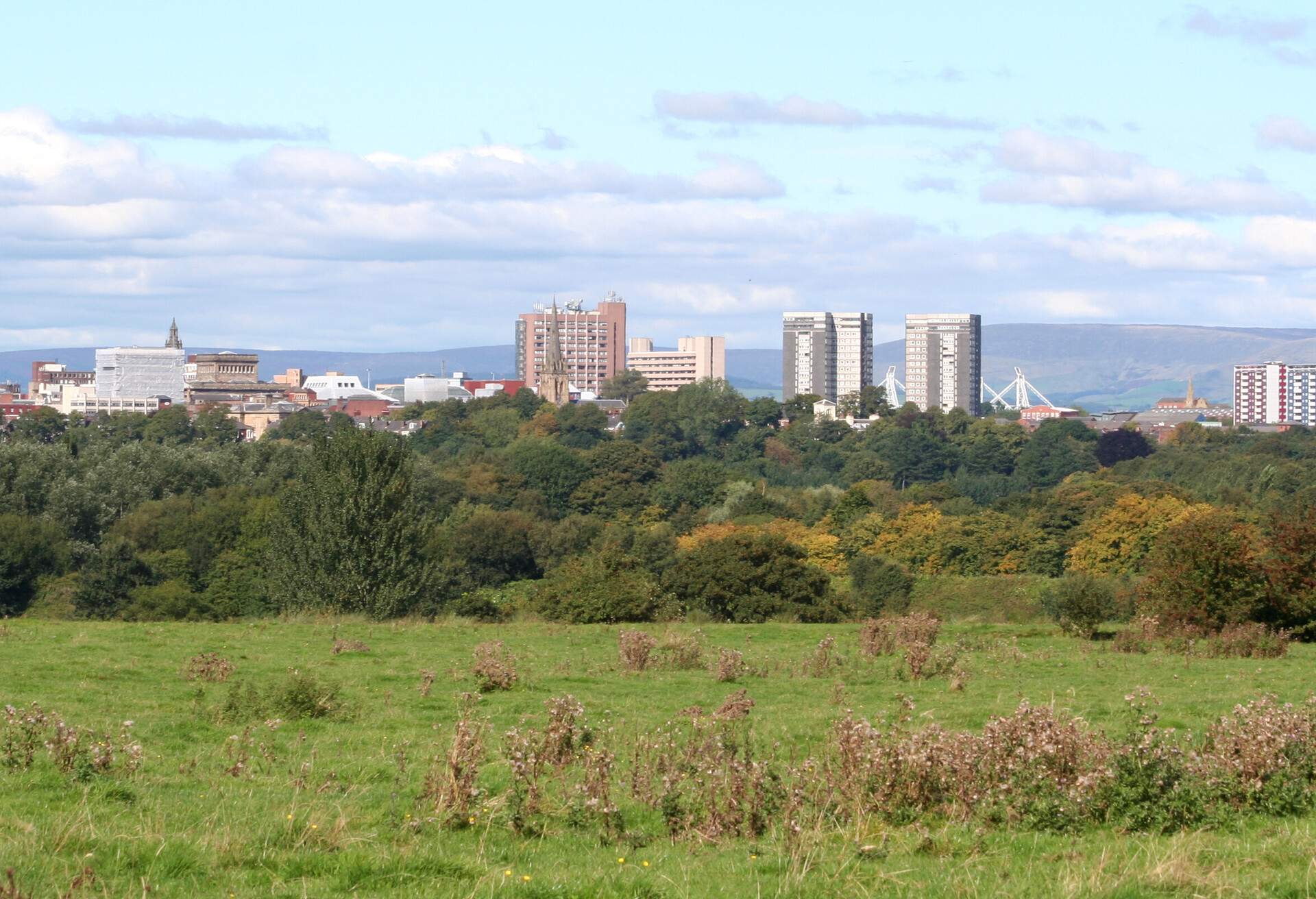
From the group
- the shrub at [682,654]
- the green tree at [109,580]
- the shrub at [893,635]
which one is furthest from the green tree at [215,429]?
the shrub at [682,654]

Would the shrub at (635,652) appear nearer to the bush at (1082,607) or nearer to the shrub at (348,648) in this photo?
the shrub at (348,648)

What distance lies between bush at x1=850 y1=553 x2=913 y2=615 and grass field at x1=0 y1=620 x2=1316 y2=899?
32.3 m

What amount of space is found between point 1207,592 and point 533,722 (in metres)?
13.4

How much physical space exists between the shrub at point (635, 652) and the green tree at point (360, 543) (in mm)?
17139

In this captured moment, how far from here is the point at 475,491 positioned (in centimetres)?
8338

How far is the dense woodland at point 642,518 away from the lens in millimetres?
30078

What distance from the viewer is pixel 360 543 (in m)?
35.8

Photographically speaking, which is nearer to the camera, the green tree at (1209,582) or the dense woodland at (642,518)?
the green tree at (1209,582)

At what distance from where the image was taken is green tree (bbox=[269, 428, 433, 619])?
35.4 m

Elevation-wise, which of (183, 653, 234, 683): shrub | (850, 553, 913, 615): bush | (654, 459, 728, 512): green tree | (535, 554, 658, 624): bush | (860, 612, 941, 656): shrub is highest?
(183, 653, 234, 683): shrub

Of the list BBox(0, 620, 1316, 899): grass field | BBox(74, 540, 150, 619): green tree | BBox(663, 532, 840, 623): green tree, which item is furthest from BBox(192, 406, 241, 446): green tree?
BBox(0, 620, 1316, 899): grass field

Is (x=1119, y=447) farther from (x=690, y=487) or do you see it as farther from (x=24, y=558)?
(x=24, y=558)

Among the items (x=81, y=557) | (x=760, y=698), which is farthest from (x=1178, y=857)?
(x=81, y=557)

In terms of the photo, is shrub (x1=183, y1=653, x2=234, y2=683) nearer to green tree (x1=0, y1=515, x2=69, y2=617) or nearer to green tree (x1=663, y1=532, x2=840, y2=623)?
green tree (x1=663, y1=532, x2=840, y2=623)
